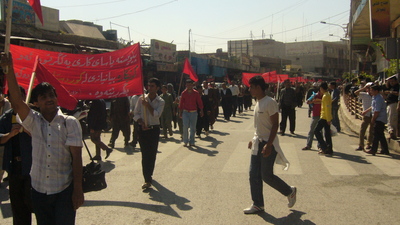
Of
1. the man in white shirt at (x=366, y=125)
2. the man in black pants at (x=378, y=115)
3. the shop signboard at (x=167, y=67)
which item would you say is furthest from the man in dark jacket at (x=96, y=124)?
the shop signboard at (x=167, y=67)

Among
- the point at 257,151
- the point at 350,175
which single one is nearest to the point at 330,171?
the point at 350,175

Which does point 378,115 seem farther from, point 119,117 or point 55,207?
point 55,207

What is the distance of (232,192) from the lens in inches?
252

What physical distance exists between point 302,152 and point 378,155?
1.77 meters

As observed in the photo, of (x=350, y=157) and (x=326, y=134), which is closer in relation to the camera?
(x=350, y=157)

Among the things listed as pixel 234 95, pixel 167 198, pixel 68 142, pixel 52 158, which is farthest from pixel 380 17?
pixel 52 158

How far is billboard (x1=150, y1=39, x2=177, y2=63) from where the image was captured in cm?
3028

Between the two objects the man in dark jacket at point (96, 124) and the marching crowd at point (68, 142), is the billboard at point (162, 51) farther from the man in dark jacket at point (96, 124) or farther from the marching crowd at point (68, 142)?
the man in dark jacket at point (96, 124)

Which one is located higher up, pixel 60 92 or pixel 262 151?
pixel 60 92

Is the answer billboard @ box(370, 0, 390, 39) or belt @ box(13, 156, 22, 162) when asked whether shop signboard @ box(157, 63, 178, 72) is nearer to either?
→ billboard @ box(370, 0, 390, 39)

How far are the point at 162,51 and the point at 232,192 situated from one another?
26.2m

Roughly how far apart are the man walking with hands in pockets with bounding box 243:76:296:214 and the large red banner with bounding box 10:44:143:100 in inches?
105

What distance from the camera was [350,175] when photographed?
24.7ft

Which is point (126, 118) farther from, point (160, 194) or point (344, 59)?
point (344, 59)
